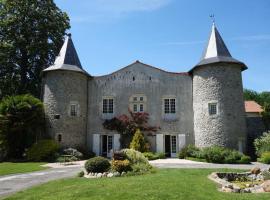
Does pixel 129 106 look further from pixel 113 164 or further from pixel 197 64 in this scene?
pixel 113 164

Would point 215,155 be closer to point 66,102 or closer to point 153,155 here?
point 153,155

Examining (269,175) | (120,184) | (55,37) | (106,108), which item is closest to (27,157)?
(106,108)

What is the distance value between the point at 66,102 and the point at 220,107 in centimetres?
1227

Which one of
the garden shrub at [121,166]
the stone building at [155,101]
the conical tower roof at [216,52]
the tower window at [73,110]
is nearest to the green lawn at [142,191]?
the garden shrub at [121,166]

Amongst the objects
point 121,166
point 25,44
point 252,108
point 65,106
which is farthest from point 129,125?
point 252,108

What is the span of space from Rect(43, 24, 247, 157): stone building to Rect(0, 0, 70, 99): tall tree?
12.9 feet

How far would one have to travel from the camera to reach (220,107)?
24.0 metres

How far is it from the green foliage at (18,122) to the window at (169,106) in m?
10.1

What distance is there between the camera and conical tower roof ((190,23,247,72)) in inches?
968

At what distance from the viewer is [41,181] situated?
523 inches

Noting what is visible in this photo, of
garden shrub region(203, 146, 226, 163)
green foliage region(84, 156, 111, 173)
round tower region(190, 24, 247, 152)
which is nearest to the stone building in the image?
round tower region(190, 24, 247, 152)

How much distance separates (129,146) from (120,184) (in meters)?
15.5

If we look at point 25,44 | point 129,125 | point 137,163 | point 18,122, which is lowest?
point 137,163

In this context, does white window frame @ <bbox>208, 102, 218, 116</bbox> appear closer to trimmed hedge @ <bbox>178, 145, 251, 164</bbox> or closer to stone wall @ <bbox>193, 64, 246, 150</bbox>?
stone wall @ <bbox>193, 64, 246, 150</bbox>
